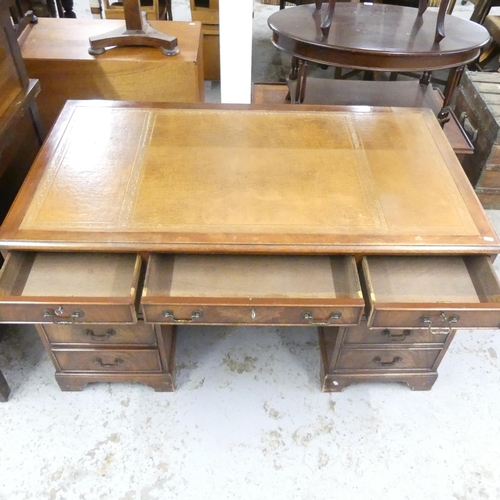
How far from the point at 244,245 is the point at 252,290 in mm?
112

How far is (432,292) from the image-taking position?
44.9 inches

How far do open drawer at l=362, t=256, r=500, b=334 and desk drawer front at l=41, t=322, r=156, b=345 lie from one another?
61 cm

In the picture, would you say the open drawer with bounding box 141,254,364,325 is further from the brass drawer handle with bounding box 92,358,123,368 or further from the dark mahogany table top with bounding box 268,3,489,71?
the dark mahogany table top with bounding box 268,3,489,71

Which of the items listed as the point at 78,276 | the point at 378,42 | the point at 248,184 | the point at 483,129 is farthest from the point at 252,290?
the point at 483,129

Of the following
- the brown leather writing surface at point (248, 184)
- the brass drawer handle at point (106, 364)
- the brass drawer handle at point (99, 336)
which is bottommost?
the brass drawer handle at point (106, 364)

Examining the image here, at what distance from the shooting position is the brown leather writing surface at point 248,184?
114 centimetres

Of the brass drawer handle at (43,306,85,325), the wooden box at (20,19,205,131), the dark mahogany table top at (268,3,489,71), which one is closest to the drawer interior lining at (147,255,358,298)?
the brass drawer handle at (43,306,85,325)

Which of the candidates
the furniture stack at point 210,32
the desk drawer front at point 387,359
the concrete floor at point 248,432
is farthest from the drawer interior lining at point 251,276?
the furniture stack at point 210,32

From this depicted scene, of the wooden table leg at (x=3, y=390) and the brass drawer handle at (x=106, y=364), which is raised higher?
the brass drawer handle at (x=106, y=364)

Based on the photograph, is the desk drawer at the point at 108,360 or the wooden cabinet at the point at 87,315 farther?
the desk drawer at the point at 108,360

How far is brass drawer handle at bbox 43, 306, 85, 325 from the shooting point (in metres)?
1.06

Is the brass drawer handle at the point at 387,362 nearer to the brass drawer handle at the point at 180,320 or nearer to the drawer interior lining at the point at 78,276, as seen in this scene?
the brass drawer handle at the point at 180,320

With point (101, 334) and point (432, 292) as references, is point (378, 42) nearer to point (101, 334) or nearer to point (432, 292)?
point (432, 292)

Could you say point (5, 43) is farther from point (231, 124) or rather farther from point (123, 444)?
point (123, 444)
